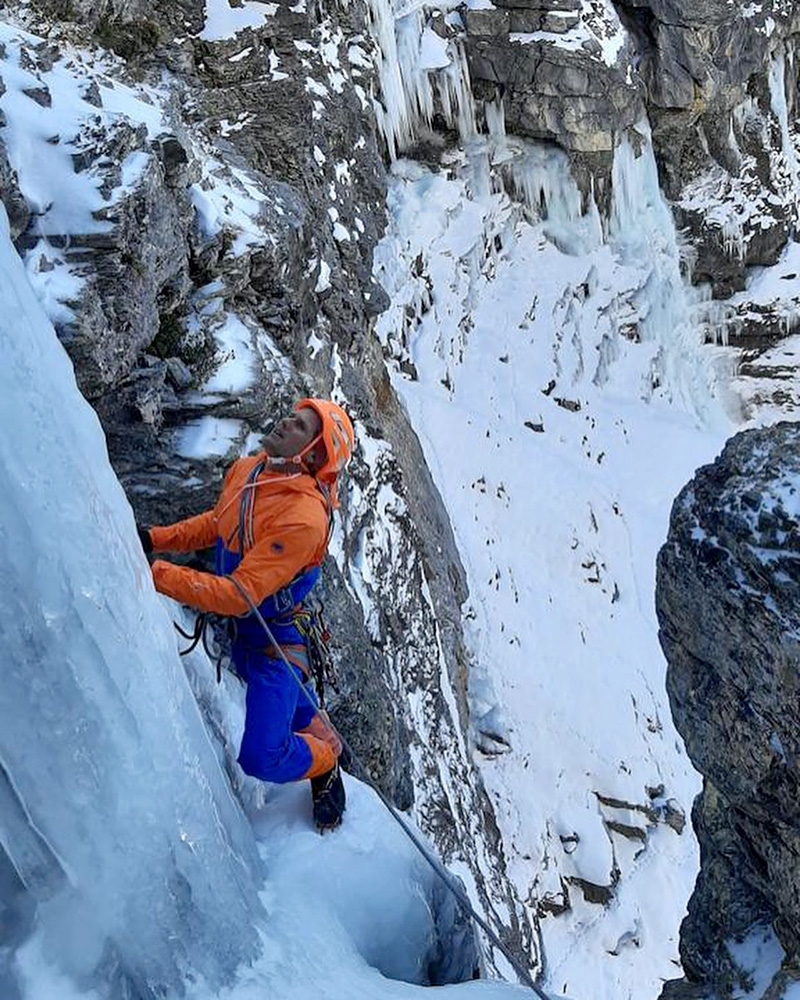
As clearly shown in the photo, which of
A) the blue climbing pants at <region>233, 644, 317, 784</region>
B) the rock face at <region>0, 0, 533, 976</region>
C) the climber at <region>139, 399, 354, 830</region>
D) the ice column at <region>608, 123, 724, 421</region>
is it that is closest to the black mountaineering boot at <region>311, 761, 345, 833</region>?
the climber at <region>139, 399, 354, 830</region>

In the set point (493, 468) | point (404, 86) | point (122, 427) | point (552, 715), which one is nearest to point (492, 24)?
point (404, 86)

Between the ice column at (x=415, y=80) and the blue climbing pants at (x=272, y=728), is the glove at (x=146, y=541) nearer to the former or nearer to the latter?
the blue climbing pants at (x=272, y=728)

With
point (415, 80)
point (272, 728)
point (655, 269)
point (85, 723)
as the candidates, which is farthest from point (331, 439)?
point (655, 269)

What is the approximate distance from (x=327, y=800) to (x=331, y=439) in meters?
1.38

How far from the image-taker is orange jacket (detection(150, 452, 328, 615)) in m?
3.18

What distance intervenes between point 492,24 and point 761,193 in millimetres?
7468

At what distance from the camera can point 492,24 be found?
17250 mm

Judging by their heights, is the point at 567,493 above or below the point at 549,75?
below

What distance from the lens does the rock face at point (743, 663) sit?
11.2ft

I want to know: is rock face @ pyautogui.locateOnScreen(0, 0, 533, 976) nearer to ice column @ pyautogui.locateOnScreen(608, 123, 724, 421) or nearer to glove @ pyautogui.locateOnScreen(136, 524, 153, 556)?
glove @ pyautogui.locateOnScreen(136, 524, 153, 556)

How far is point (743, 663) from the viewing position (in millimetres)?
3607

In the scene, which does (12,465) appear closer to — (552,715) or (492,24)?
(552,715)

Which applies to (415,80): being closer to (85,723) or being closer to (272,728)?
(272,728)

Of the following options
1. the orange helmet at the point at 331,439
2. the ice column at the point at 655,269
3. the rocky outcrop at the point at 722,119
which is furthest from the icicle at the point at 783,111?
the orange helmet at the point at 331,439
